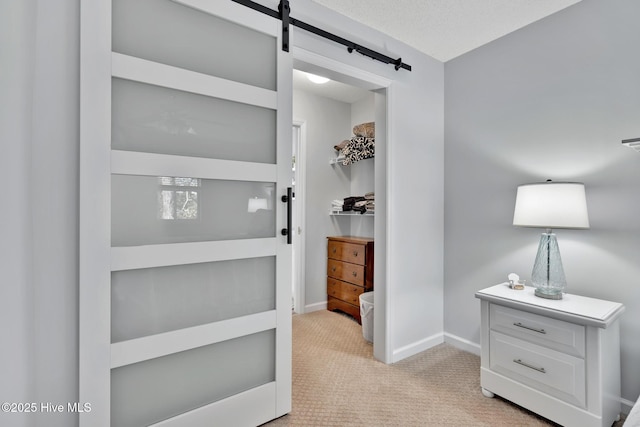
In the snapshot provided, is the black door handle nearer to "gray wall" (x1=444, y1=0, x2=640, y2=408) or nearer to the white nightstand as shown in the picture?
the white nightstand

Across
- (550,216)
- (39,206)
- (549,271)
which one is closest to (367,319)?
(549,271)

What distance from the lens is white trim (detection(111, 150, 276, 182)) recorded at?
1321mm

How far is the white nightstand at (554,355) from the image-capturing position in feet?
5.00

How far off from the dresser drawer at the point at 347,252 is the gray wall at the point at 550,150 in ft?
2.76

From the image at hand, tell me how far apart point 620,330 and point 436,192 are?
1.47 m

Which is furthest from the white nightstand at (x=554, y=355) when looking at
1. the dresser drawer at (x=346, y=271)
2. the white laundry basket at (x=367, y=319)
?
the dresser drawer at (x=346, y=271)

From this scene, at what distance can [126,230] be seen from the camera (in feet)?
4.40

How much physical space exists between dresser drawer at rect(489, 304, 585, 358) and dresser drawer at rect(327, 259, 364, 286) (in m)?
1.42

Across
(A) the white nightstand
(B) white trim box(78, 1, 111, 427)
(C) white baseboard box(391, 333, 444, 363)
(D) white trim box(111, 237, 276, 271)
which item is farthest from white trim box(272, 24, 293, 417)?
(A) the white nightstand

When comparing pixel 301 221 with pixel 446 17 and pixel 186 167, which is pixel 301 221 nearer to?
pixel 186 167

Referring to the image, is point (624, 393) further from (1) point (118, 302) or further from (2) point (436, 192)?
(1) point (118, 302)

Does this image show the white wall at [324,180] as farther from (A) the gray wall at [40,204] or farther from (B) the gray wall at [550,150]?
(A) the gray wall at [40,204]

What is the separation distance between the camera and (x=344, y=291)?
11.1 feet

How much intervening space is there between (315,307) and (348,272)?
670 mm
